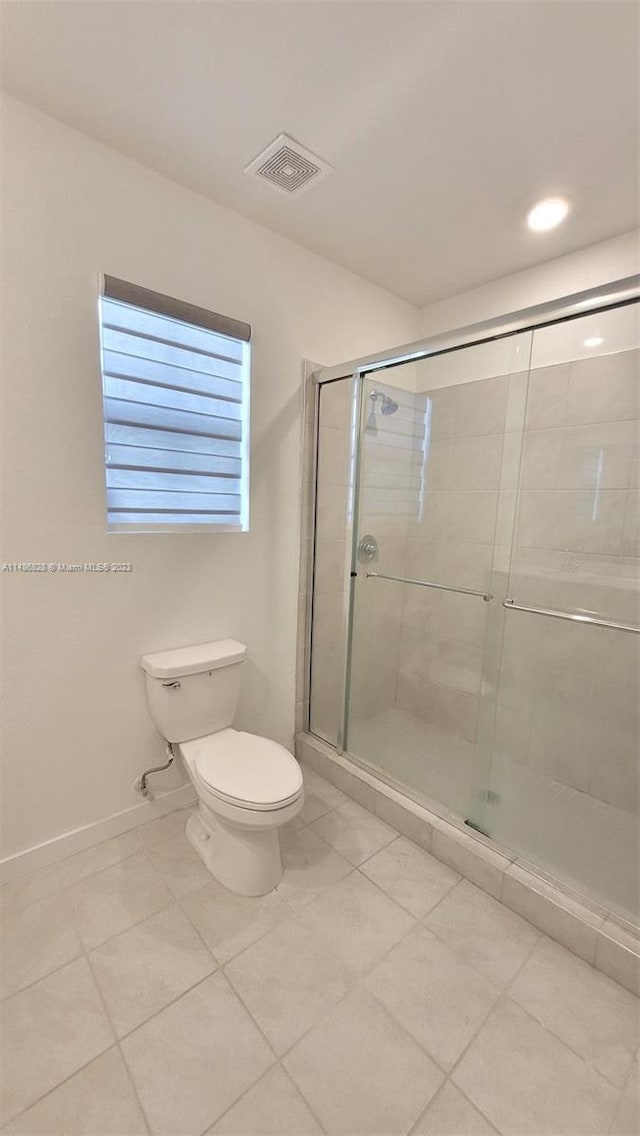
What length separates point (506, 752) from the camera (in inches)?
77.1

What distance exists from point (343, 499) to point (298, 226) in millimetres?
1088

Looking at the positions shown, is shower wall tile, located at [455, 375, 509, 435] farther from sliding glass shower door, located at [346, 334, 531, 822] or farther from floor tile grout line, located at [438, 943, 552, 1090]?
floor tile grout line, located at [438, 943, 552, 1090]

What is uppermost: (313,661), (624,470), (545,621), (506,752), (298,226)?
(298,226)

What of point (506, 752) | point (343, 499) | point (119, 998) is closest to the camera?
point (119, 998)

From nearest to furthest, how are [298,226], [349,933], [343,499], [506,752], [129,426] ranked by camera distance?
[349,933] < [129,426] < [298,226] < [506,752] < [343,499]

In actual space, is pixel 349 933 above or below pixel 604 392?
below

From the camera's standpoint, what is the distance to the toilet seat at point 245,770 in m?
1.36

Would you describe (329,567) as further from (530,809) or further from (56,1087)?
(56,1087)

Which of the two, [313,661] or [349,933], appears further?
[313,661]

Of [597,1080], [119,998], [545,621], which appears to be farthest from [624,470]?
[119,998]

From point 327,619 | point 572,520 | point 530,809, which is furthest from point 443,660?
point 572,520

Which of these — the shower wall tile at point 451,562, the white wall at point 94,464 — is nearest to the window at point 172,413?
the white wall at point 94,464

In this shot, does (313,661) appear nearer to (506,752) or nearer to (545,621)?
(506,752)

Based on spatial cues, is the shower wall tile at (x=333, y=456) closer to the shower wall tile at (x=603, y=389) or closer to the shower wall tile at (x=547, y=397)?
the shower wall tile at (x=547, y=397)
